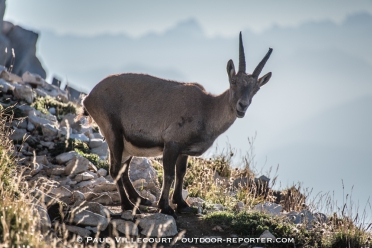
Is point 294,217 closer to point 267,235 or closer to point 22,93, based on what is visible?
point 267,235

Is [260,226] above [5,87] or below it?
below

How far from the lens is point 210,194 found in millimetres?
13984

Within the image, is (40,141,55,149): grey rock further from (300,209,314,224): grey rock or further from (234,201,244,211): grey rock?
(300,209,314,224): grey rock

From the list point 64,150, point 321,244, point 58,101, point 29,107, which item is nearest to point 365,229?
point 321,244

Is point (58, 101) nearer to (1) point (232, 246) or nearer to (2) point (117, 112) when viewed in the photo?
(2) point (117, 112)

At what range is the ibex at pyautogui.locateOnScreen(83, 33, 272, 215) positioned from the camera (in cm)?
1150

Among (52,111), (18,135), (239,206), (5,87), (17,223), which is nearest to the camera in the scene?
(17,223)

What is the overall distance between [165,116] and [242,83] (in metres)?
1.66

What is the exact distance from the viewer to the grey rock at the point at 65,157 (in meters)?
14.7

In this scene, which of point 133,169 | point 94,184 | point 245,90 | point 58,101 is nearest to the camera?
point 245,90

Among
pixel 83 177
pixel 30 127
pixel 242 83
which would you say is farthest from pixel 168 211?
pixel 30 127

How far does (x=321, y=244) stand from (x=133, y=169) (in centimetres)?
511

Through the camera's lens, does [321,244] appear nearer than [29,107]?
Yes

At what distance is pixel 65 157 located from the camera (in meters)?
14.8
